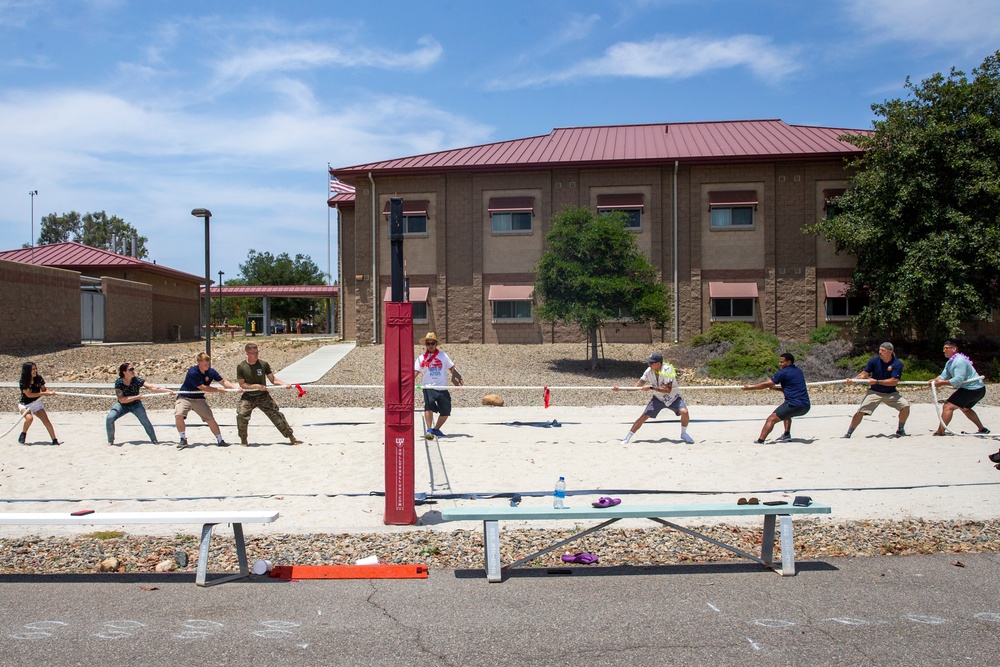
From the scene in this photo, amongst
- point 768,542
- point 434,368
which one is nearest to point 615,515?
point 768,542

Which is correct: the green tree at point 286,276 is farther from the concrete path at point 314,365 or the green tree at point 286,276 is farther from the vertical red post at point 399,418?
the vertical red post at point 399,418

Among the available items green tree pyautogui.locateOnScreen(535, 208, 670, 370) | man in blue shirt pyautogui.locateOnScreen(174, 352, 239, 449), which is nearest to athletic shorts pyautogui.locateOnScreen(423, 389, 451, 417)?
man in blue shirt pyautogui.locateOnScreen(174, 352, 239, 449)

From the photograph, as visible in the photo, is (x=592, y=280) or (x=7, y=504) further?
(x=592, y=280)

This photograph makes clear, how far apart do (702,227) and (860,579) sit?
2891 centimetres

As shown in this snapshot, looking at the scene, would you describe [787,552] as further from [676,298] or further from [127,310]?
[127,310]

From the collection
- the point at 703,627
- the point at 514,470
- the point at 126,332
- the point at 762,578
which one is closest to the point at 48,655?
the point at 703,627

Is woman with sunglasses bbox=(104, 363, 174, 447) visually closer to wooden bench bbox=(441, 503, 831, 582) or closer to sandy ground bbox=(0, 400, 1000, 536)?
sandy ground bbox=(0, 400, 1000, 536)

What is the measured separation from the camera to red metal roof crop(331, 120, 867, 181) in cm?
3334

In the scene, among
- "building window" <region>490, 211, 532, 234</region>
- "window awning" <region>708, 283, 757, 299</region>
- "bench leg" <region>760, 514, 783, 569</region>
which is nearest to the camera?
"bench leg" <region>760, 514, 783, 569</region>

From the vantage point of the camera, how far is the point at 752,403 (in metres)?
19.2

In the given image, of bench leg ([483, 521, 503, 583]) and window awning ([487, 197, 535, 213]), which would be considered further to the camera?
window awning ([487, 197, 535, 213])

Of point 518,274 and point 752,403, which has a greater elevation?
point 518,274

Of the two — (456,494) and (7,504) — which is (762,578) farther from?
(7,504)

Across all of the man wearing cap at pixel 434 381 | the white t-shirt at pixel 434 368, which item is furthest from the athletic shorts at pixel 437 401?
the white t-shirt at pixel 434 368
